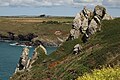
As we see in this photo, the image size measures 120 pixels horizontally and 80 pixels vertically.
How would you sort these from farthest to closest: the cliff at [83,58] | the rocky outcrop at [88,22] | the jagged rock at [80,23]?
the jagged rock at [80,23] → the rocky outcrop at [88,22] → the cliff at [83,58]

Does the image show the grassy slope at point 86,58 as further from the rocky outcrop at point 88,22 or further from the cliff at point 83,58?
the rocky outcrop at point 88,22

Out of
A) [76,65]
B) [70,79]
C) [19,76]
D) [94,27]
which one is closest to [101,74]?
[70,79]

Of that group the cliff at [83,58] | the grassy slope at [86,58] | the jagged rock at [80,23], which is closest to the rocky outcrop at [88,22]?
the jagged rock at [80,23]

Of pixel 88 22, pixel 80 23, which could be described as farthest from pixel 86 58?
pixel 80 23

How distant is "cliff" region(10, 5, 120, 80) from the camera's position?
47.4 m

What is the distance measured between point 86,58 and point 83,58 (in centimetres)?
157

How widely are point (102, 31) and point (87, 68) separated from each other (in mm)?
24660

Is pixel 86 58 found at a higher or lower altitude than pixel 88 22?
lower

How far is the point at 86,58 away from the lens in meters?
52.3

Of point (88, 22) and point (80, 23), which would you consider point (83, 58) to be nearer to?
point (88, 22)

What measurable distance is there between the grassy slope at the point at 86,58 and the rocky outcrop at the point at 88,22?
1.84 m

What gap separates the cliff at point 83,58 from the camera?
47406 mm

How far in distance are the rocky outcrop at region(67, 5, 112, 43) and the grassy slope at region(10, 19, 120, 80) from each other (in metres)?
1.84

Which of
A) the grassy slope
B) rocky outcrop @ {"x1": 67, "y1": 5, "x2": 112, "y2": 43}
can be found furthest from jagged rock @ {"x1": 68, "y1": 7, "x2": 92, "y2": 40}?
the grassy slope
